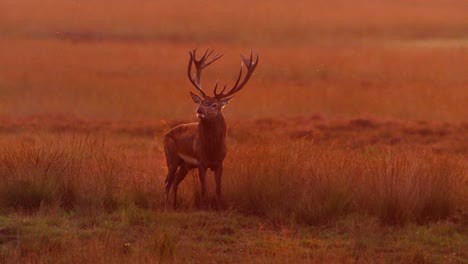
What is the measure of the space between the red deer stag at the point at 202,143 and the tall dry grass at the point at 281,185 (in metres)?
0.31

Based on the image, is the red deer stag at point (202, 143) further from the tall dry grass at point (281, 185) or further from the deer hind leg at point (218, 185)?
the tall dry grass at point (281, 185)

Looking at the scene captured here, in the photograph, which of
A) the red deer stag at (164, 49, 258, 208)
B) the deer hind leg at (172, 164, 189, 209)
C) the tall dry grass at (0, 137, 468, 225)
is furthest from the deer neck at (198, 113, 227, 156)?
the deer hind leg at (172, 164, 189, 209)

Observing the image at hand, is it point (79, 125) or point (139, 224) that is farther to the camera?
point (79, 125)

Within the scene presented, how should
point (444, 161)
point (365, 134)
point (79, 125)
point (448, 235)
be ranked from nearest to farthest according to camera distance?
point (448, 235)
point (444, 161)
point (365, 134)
point (79, 125)

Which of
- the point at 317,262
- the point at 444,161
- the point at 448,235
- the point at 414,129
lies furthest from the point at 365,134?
the point at 317,262

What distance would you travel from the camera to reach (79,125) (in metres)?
21.8

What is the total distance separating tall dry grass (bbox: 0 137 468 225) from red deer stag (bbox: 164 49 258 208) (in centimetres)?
31

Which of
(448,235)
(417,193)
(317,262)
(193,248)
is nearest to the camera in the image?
(317,262)

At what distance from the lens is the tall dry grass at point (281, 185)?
10.7 m

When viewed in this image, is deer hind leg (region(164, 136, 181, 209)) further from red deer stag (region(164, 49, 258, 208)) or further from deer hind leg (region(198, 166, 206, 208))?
deer hind leg (region(198, 166, 206, 208))

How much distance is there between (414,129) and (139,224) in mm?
11462

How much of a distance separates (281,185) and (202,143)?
36.0 inches

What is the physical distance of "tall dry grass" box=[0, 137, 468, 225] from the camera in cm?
1066

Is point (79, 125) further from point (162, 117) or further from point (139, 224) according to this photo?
point (139, 224)
